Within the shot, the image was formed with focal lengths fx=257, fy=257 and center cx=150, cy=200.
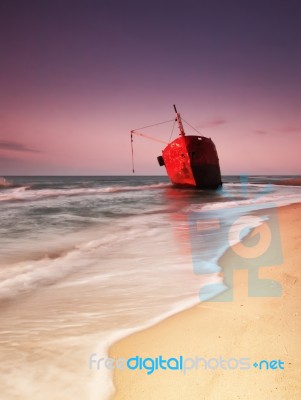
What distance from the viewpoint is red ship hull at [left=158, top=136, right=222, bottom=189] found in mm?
22344

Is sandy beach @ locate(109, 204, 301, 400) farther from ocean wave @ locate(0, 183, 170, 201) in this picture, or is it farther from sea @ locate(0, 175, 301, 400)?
ocean wave @ locate(0, 183, 170, 201)

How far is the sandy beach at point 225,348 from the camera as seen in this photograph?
4.89 feet

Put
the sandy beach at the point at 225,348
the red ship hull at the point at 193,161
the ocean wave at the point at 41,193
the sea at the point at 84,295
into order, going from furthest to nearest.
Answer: the red ship hull at the point at 193,161
the ocean wave at the point at 41,193
the sea at the point at 84,295
the sandy beach at the point at 225,348

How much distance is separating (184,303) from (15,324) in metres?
1.69

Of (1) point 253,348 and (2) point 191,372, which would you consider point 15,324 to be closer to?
(2) point 191,372

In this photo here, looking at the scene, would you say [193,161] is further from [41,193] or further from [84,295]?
[84,295]

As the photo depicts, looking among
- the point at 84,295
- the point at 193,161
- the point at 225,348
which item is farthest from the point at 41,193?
the point at 225,348

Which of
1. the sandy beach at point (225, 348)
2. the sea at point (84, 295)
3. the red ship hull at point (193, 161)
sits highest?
the red ship hull at point (193, 161)

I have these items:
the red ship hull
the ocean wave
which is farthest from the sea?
the ocean wave

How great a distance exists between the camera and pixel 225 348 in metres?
1.84

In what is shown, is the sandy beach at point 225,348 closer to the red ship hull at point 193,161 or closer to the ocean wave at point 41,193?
the red ship hull at point 193,161

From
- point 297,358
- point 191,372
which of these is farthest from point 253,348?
point 191,372

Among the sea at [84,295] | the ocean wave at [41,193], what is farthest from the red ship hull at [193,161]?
the sea at [84,295]

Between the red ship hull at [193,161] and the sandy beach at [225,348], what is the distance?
20.3 meters
